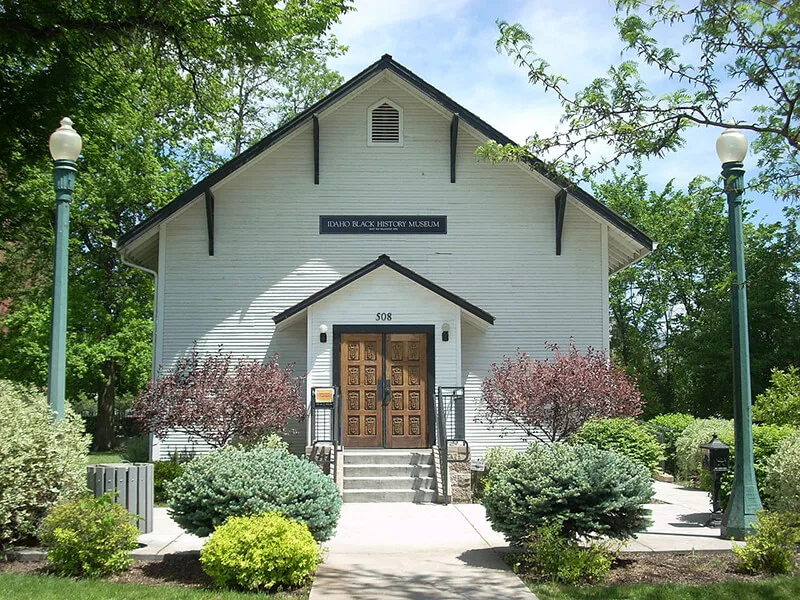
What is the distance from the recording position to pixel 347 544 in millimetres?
10273

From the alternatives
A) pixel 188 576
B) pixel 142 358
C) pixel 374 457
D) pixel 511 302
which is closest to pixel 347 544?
pixel 188 576

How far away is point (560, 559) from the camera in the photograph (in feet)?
27.0

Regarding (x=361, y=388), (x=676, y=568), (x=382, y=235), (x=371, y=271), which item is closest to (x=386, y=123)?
(x=382, y=235)

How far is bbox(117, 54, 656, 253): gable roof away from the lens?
17453 millimetres

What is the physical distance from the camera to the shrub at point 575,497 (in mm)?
8523

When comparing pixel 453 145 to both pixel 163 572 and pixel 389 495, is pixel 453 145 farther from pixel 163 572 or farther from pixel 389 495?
pixel 163 572

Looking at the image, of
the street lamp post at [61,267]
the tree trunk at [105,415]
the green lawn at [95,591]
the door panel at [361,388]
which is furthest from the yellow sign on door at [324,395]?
the tree trunk at [105,415]

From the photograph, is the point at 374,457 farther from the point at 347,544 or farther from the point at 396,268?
the point at 347,544

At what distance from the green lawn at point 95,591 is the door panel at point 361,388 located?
30.0 ft

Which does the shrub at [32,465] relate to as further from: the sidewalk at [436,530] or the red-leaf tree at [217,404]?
the red-leaf tree at [217,404]

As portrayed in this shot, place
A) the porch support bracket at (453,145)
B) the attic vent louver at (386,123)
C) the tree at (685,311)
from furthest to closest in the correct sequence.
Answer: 1. the tree at (685,311)
2. the attic vent louver at (386,123)
3. the porch support bracket at (453,145)

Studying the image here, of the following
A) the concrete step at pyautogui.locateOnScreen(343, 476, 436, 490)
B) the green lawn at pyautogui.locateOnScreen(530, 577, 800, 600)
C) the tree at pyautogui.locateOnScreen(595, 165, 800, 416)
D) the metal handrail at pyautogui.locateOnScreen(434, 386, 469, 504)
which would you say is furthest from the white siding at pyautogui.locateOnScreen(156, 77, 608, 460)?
the tree at pyautogui.locateOnScreen(595, 165, 800, 416)

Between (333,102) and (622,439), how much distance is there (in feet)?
29.9

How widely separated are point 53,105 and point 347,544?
37.3ft
